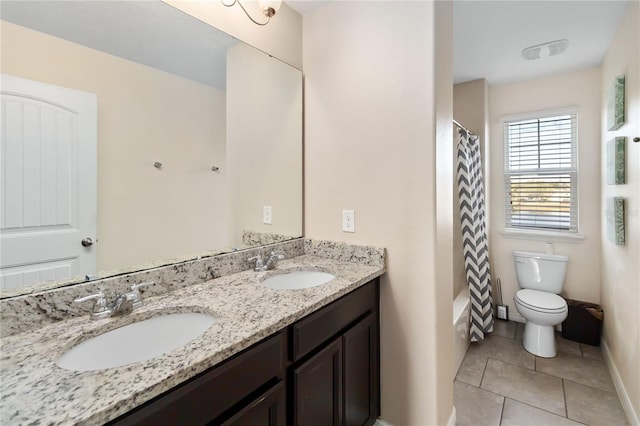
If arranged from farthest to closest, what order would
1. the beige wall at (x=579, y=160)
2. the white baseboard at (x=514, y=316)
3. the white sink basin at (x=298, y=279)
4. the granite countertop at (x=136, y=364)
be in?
the white baseboard at (x=514, y=316) < the beige wall at (x=579, y=160) < the white sink basin at (x=298, y=279) < the granite countertop at (x=136, y=364)

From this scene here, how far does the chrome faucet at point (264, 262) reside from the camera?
1.60 meters

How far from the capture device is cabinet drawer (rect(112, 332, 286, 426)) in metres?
0.69

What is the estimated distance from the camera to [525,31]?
220 centimetres

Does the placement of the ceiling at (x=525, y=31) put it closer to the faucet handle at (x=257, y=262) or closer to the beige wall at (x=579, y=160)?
the beige wall at (x=579, y=160)

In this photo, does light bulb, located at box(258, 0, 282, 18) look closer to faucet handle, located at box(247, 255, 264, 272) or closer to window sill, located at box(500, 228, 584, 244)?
faucet handle, located at box(247, 255, 264, 272)

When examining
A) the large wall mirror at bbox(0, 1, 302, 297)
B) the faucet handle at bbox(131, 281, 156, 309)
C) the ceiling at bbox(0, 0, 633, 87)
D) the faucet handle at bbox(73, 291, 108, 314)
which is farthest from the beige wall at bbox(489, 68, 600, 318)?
→ the faucet handle at bbox(73, 291, 108, 314)

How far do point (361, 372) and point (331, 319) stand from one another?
0.44 meters

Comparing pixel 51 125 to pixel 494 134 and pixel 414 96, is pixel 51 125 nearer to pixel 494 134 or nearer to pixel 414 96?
pixel 414 96

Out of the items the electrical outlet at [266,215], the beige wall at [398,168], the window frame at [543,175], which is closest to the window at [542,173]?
the window frame at [543,175]

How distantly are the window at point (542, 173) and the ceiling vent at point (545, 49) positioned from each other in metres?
0.70

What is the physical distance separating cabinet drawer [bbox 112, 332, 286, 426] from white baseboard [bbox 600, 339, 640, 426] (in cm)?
213

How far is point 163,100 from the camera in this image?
51.6 inches

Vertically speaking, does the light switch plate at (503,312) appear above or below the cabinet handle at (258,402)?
below

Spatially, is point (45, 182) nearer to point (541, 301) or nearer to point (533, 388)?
point (533, 388)
